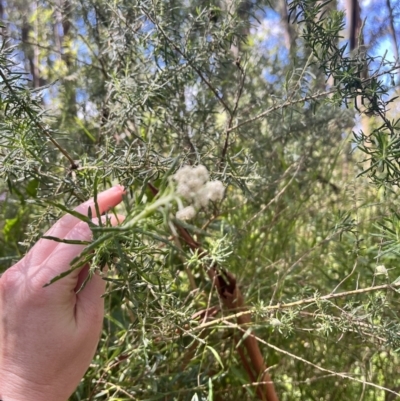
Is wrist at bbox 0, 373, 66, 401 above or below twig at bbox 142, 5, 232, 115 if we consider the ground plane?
below

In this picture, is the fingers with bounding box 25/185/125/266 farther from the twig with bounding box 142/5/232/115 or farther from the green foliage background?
the twig with bounding box 142/5/232/115

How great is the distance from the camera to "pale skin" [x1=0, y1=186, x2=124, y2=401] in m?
0.53

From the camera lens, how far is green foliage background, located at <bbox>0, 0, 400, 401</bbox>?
53cm

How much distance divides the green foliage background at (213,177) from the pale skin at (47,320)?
0.05 meters

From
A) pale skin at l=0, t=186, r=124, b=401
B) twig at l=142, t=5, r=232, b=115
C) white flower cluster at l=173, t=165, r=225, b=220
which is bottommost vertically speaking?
pale skin at l=0, t=186, r=124, b=401

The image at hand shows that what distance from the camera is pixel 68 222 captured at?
533mm

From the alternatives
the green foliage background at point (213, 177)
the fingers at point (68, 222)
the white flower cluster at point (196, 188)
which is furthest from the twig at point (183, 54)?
the white flower cluster at point (196, 188)

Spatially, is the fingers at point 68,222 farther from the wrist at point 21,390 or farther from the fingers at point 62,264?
the wrist at point 21,390

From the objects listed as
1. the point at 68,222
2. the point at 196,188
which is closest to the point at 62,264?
the point at 68,222

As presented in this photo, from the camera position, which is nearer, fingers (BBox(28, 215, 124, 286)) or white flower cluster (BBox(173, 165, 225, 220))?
white flower cluster (BBox(173, 165, 225, 220))

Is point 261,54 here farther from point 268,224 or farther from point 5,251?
point 5,251

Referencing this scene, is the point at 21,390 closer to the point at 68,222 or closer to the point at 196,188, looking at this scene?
the point at 68,222

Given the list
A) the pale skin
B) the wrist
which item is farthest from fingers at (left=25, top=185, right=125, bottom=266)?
the wrist

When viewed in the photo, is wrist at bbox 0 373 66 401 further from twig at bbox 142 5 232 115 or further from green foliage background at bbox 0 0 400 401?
twig at bbox 142 5 232 115
